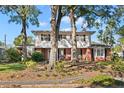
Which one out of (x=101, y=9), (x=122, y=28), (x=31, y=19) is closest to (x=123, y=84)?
(x=101, y=9)

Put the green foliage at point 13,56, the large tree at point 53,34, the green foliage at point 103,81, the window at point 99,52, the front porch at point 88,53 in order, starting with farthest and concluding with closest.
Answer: the window at point 99,52 < the front porch at point 88,53 < the green foliage at point 13,56 < the large tree at point 53,34 < the green foliage at point 103,81

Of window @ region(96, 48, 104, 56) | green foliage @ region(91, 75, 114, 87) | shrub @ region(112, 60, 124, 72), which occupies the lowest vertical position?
green foliage @ region(91, 75, 114, 87)

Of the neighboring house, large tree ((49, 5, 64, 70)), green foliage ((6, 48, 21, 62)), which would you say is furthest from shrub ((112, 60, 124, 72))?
the neighboring house

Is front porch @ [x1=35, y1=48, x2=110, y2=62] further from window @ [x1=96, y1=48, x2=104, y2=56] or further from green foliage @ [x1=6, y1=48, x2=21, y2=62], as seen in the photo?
green foliage @ [x1=6, y1=48, x2=21, y2=62]

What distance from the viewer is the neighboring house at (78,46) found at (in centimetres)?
3869

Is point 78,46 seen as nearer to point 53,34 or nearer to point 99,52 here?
point 99,52

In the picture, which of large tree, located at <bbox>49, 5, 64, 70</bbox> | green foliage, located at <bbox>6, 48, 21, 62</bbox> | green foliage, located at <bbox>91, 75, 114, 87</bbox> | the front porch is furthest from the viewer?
the front porch

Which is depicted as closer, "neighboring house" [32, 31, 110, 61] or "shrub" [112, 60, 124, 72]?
"shrub" [112, 60, 124, 72]

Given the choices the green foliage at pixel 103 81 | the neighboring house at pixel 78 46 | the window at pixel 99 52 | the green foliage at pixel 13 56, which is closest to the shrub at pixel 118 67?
the green foliage at pixel 103 81

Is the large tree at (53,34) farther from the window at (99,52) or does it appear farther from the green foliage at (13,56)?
the window at (99,52)

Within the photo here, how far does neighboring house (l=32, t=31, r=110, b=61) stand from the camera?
38688mm

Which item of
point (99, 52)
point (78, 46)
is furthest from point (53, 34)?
point (99, 52)
